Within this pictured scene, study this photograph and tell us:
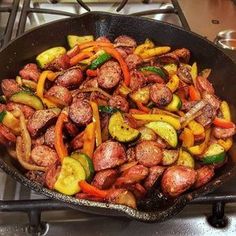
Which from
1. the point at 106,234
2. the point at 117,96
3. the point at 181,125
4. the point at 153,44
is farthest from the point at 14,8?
the point at 106,234

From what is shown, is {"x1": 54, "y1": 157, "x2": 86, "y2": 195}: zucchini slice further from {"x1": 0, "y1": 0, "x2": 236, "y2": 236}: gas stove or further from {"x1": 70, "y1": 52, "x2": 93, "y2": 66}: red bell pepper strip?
{"x1": 70, "y1": 52, "x2": 93, "y2": 66}: red bell pepper strip

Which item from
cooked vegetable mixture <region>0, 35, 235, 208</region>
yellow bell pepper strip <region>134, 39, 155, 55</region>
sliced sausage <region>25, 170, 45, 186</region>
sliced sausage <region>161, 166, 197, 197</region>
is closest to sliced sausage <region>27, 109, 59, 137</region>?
cooked vegetable mixture <region>0, 35, 235, 208</region>

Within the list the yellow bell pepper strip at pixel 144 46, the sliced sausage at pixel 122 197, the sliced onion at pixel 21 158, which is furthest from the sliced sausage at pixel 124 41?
the sliced sausage at pixel 122 197

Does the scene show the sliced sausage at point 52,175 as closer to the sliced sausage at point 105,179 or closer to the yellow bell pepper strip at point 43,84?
the sliced sausage at point 105,179

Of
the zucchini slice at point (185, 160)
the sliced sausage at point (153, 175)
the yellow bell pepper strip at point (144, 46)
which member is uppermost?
the yellow bell pepper strip at point (144, 46)

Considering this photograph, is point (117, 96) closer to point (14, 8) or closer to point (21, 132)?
point (21, 132)

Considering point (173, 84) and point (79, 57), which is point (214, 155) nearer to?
point (173, 84)

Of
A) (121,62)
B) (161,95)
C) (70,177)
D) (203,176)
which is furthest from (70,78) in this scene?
(203,176)
